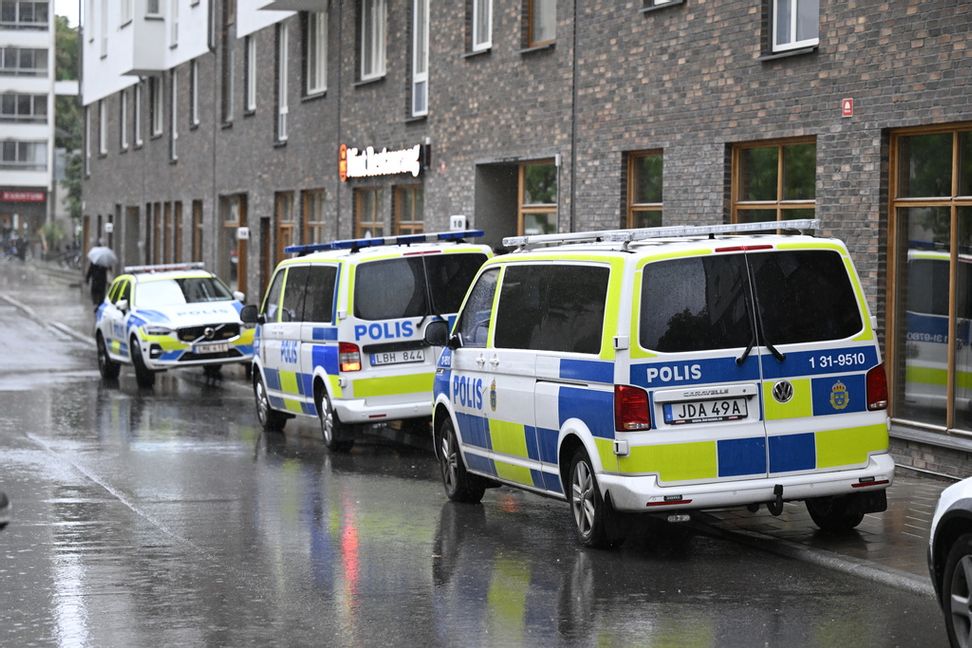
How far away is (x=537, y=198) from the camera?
22.4m

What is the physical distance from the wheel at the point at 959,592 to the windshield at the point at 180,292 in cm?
1836

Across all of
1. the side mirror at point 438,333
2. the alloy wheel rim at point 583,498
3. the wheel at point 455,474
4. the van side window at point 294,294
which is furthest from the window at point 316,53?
the alloy wheel rim at point 583,498

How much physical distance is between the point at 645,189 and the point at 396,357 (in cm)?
484

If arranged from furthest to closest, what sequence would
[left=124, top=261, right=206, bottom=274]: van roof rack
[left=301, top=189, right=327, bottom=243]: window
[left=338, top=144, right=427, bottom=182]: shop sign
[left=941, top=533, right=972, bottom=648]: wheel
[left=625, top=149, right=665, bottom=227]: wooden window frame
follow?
[left=301, top=189, right=327, bottom=243]: window < [left=338, top=144, right=427, bottom=182]: shop sign < [left=124, top=261, right=206, bottom=274]: van roof rack < [left=625, top=149, right=665, bottom=227]: wooden window frame < [left=941, top=533, right=972, bottom=648]: wheel

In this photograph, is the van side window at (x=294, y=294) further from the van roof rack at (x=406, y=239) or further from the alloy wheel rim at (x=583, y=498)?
the alloy wheel rim at (x=583, y=498)

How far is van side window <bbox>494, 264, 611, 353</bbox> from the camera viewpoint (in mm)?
10297

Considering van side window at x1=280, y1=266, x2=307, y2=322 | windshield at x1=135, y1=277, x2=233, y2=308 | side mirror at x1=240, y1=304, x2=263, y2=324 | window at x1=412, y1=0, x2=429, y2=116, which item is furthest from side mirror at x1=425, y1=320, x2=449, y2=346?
window at x1=412, y1=0, x2=429, y2=116

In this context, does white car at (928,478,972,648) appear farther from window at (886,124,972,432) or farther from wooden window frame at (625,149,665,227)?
wooden window frame at (625,149,665,227)

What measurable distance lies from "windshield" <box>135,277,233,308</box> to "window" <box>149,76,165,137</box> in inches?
878

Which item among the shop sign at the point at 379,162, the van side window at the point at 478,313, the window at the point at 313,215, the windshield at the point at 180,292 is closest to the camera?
the van side window at the point at 478,313

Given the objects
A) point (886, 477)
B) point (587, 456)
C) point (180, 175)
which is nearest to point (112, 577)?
point (587, 456)

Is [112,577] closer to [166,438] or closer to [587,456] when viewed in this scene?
[587,456]

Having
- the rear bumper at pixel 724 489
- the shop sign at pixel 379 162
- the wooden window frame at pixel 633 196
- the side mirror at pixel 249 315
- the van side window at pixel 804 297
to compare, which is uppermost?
the shop sign at pixel 379 162

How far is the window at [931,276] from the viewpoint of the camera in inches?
545
